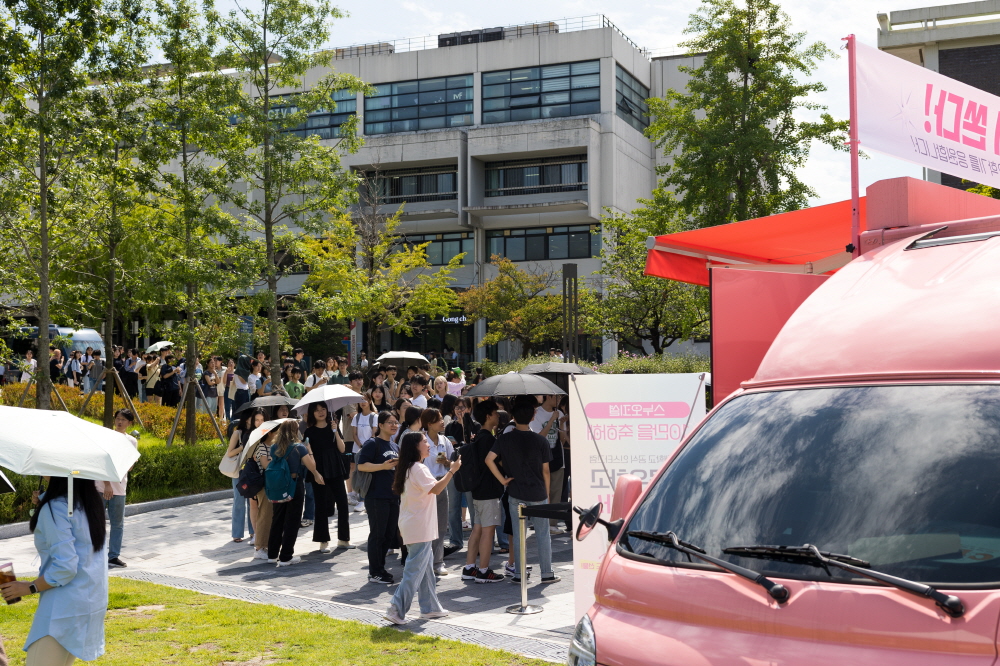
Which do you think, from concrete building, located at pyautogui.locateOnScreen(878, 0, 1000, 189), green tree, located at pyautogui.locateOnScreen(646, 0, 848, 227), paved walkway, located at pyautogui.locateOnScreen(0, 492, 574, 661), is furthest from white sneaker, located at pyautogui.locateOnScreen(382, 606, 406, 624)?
concrete building, located at pyautogui.locateOnScreen(878, 0, 1000, 189)

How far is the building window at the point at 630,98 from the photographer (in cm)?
4875

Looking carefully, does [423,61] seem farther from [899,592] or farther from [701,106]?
[899,592]

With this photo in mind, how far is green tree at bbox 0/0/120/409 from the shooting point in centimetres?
1518

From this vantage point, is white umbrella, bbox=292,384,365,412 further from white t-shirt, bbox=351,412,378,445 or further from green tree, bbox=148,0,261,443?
green tree, bbox=148,0,261,443

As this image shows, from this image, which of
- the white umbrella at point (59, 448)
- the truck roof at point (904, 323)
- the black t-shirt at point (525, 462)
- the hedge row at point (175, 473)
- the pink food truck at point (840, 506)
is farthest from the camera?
the hedge row at point (175, 473)

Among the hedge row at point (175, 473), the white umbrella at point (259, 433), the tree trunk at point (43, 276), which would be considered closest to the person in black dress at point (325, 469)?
the white umbrella at point (259, 433)

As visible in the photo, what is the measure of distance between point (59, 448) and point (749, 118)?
21445 mm

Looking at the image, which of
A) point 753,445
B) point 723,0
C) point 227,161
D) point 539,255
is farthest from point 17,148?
point 539,255

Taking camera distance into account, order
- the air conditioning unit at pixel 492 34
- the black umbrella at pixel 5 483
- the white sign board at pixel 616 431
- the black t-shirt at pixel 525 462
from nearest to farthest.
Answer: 1. the black umbrella at pixel 5 483
2. the white sign board at pixel 616 431
3. the black t-shirt at pixel 525 462
4. the air conditioning unit at pixel 492 34

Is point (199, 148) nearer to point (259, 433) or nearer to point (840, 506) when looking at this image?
point (259, 433)

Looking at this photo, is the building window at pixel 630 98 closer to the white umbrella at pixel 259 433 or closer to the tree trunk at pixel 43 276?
the tree trunk at pixel 43 276

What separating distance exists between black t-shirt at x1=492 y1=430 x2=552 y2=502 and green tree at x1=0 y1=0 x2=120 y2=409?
32.8ft

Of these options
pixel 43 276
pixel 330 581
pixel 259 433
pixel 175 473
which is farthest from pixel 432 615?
pixel 43 276

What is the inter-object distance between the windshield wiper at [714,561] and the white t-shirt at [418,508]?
4742 millimetres
